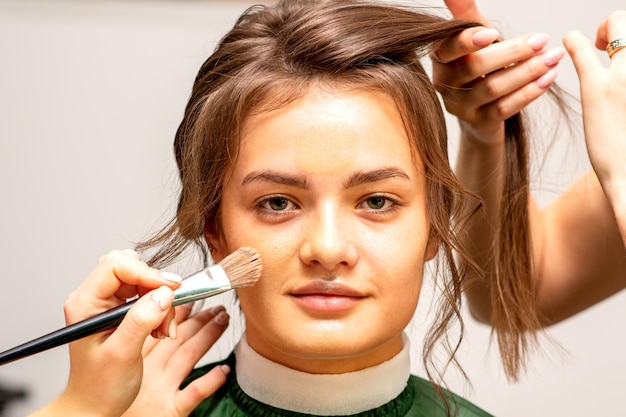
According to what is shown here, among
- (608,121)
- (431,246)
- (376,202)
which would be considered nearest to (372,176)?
(376,202)

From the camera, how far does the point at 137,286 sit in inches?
33.2

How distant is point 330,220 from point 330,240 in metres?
0.02

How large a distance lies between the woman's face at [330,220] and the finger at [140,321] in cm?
12

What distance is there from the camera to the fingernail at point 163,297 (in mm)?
774

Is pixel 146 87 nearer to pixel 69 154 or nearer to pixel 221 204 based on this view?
pixel 69 154

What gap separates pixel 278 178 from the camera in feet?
2.76

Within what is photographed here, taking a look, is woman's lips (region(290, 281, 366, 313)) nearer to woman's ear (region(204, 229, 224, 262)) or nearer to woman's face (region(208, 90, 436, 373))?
woman's face (region(208, 90, 436, 373))

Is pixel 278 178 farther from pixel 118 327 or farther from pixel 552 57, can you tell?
pixel 552 57

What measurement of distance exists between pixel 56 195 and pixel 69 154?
7 centimetres

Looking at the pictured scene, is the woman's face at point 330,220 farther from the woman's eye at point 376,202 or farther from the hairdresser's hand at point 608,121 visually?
the hairdresser's hand at point 608,121

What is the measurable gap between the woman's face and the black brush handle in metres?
0.15

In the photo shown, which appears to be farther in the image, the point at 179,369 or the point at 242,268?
the point at 179,369

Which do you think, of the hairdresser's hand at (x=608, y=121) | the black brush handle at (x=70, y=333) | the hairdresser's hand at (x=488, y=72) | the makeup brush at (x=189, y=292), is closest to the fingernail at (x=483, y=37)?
the hairdresser's hand at (x=488, y=72)

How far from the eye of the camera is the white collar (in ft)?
2.97
